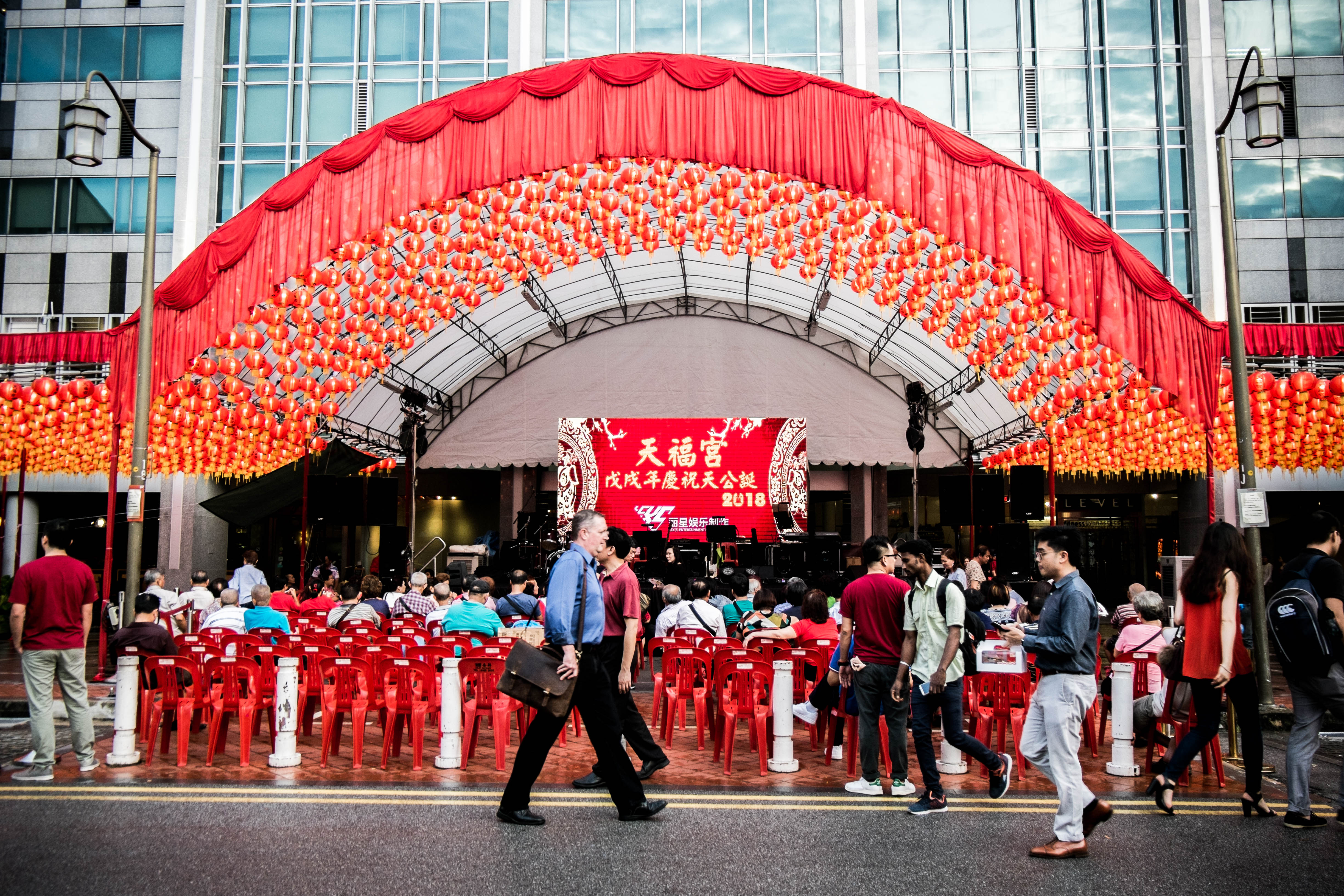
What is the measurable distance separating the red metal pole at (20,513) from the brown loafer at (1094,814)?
14.0 metres

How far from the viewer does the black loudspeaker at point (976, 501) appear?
62.7 ft

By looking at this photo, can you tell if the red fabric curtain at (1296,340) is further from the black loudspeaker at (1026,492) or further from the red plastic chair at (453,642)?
the red plastic chair at (453,642)

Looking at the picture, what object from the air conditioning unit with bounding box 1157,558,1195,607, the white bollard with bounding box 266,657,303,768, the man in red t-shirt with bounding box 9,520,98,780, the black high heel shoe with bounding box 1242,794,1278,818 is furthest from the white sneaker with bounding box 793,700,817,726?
the air conditioning unit with bounding box 1157,558,1195,607

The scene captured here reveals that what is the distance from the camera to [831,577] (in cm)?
1281

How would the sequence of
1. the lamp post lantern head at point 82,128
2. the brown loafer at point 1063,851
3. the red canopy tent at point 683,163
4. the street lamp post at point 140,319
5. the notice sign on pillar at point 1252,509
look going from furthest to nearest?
1. the red canopy tent at point 683,163
2. the lamp post lantern head at point 82,128
3. the street lamp post at point 140,319
4. the notice sign on pillar at point 1252,509
5. the brown loafer at point 1063,851

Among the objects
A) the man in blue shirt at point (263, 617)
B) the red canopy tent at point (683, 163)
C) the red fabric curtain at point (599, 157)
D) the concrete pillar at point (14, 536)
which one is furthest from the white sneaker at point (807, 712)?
the concrete pillar at point (14, 536)

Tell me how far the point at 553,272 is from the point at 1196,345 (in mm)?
Answer: 16133

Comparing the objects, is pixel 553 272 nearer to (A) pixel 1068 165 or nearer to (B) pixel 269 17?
(B) pixel 269 17

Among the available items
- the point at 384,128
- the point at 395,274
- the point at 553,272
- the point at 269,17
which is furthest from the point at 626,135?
the point at 269,17

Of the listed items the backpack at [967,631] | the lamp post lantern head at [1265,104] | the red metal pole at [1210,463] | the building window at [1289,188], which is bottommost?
the backpack at [967,631]

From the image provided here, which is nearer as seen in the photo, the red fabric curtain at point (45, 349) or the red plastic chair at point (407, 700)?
the red plastic chair at point (407, 700)

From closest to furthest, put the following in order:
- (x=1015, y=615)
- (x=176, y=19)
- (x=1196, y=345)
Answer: (x=1015, y=615), (x=1196, y=345), (x=176, y=19)

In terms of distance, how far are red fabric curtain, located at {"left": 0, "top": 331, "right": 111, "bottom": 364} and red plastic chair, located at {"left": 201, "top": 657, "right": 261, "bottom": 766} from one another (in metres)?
10.2

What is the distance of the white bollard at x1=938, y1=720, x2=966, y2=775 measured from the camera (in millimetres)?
6297
